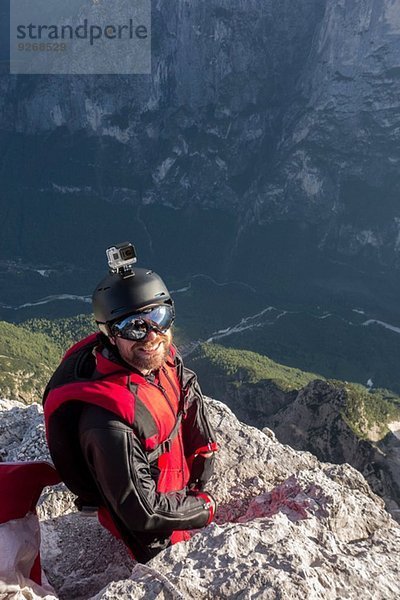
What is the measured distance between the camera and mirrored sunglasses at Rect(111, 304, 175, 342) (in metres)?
4.29

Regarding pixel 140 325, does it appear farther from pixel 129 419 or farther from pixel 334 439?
pixel 334 439

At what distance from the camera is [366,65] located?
10294 cm

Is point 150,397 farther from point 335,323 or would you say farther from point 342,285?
point 342,285

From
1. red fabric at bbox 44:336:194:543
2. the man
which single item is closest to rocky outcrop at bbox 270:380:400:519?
red fabric at bbox 44:336:194:543

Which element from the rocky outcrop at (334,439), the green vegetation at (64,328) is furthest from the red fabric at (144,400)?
the green vegetation at (64,328)

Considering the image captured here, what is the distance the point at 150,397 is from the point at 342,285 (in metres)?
97.0

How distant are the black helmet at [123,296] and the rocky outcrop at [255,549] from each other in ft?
6.14

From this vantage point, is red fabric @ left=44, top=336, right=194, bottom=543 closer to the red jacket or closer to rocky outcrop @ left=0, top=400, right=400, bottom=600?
the red jacket

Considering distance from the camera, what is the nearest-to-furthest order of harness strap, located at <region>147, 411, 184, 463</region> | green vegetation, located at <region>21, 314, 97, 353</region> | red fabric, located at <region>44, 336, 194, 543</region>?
1. red fabric, located at <region>44, 336, 194, 543</region>
2. harness strap, located at <region>147, 411, 184, 463</region>
3. green vegetation, located at <region>21, 314, 97, 353</region>

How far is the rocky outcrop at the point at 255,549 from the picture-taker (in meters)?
3.67

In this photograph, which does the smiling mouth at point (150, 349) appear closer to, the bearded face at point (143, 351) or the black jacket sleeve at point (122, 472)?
the bearded face at point (143, 351)

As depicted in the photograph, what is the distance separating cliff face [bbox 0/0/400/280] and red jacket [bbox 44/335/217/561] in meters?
101

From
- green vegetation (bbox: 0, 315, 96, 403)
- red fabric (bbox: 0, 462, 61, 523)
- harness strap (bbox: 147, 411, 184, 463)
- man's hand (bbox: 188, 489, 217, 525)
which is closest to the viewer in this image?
red fabric (bbox: 0, 462, 61, 523)

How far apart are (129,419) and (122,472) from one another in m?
0.38
